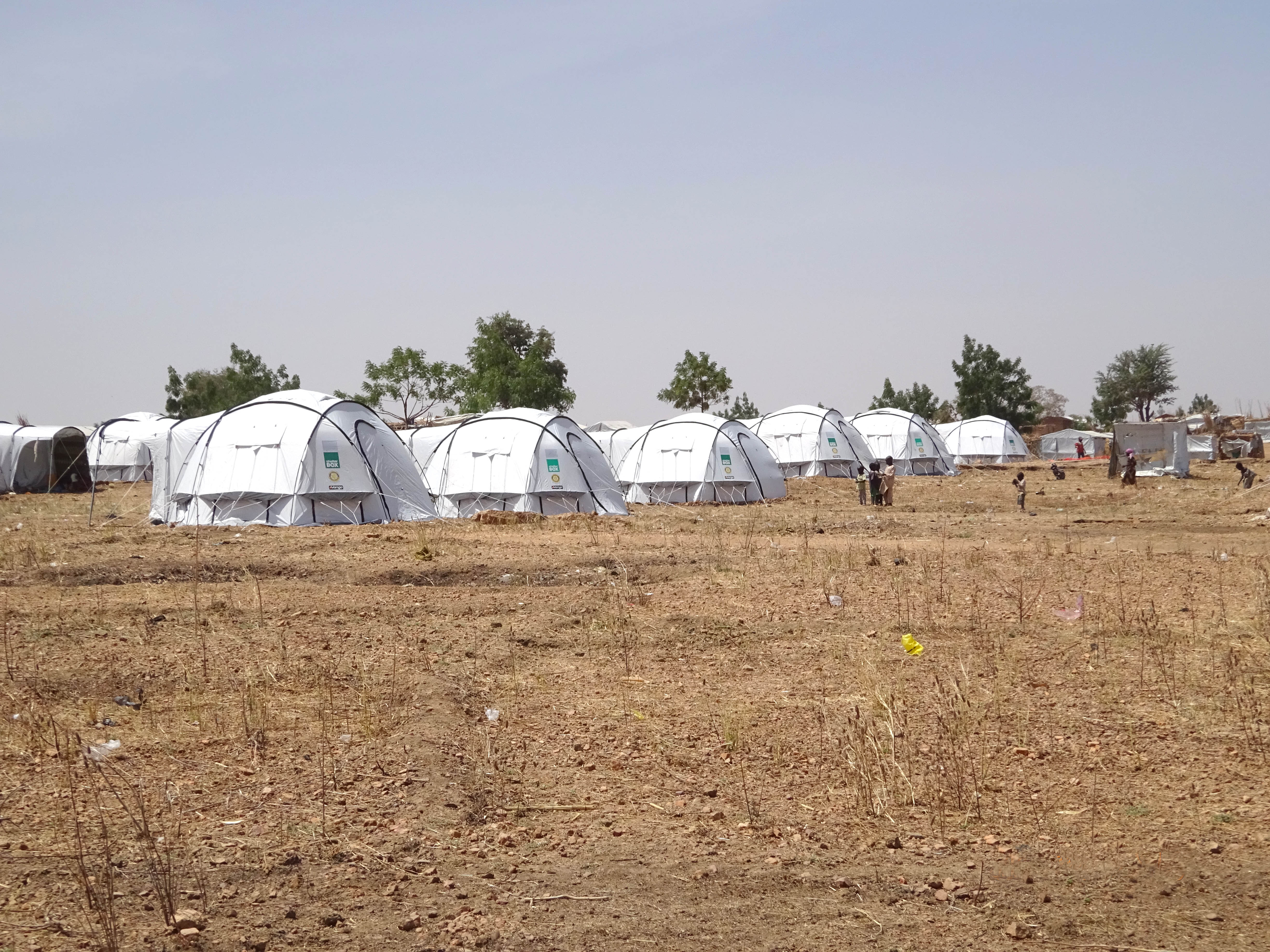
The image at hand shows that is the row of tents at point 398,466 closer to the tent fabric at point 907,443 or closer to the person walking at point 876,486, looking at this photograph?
the person walking at point 876,486

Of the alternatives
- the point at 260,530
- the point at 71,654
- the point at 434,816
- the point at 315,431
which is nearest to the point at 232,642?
the point at 71,654

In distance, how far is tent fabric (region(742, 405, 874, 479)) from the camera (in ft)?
144

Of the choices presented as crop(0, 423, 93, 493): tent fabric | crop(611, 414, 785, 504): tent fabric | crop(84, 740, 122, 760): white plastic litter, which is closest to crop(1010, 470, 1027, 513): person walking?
crop(611, 414, 785, 504): tent fabric

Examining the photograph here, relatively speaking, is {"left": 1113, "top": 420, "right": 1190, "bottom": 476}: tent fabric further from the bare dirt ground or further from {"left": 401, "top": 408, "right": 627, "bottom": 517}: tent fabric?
the bare dirt ground

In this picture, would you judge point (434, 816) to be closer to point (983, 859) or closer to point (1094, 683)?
point (983, 859)

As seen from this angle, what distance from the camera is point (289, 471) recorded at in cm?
2141

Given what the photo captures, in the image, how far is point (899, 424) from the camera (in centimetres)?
Answer: 5131

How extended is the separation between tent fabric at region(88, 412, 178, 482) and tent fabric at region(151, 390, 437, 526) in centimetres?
2351

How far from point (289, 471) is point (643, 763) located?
658 inches

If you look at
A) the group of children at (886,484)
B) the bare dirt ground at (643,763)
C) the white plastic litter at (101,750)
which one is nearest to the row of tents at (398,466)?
the group of children at (886,484)

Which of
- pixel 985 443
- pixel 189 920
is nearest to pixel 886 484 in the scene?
pixel 189 920

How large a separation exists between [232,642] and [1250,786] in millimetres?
7429

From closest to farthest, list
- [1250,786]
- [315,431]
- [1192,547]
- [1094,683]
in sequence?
[1250,786] → [1094,683] → [1192,547] → [315,431]

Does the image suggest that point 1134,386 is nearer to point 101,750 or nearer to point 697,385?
point 697,385
